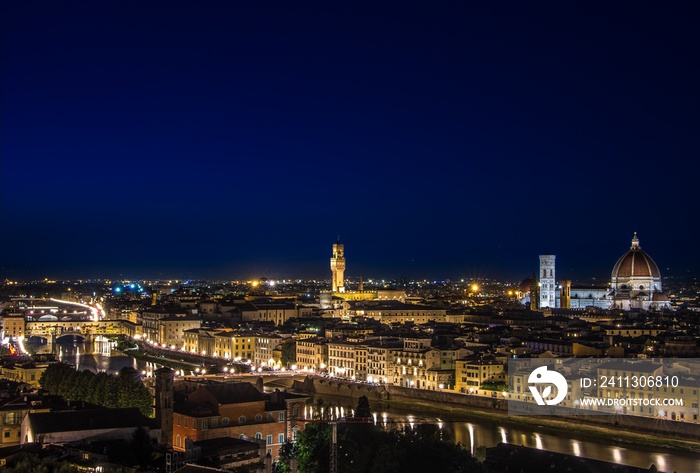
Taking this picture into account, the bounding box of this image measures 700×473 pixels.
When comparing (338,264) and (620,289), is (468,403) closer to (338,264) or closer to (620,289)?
(620,289)

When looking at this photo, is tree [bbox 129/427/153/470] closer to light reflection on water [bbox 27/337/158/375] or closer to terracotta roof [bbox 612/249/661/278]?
light reflection on water [bbox 27/337/158/375]

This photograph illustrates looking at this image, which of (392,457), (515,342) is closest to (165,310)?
(515,342)

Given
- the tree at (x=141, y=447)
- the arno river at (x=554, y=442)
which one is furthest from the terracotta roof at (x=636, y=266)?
the tree at (x=141, y=447)

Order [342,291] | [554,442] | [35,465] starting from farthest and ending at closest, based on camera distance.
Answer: [342,291], [554,442], [35,465]

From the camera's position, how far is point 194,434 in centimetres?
1221

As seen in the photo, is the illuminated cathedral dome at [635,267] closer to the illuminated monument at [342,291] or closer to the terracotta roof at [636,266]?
the terracotta roof at [636,266]

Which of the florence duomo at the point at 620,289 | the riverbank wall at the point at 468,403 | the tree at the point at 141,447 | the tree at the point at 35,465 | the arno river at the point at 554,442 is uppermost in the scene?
the florence duomo at the point at 620,289

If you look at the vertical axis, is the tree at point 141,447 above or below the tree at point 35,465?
below

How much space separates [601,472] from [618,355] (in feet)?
37.9

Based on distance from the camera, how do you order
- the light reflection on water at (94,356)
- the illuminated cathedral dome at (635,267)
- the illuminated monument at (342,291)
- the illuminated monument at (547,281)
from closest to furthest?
the light reflection on water at (94,356)
the illuminated cathedral dome at (635,267)
the illuminated monument at (547,281)
the illuminated monument at (342,291)
